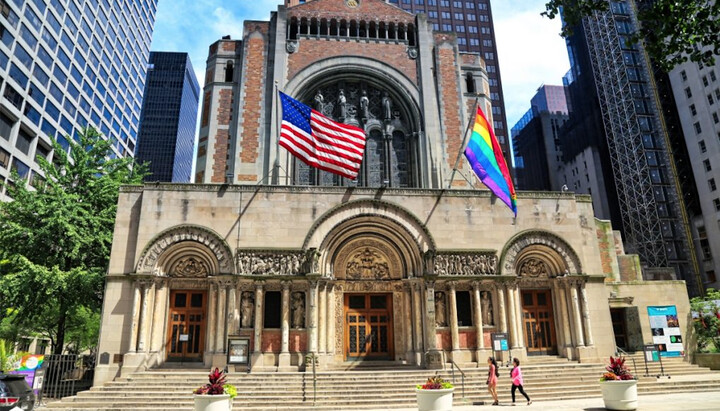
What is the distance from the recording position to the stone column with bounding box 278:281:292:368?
19250mm

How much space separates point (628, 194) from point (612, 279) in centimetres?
3697

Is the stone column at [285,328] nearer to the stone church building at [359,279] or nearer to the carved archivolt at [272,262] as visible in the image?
the stone church building at [359,279]

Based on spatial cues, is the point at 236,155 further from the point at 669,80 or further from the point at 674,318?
the point at 669,80

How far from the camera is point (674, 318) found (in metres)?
22.9

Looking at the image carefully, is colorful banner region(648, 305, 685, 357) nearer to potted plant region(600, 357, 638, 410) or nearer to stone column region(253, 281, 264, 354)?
potted plant region(600, 357, 638, 410)

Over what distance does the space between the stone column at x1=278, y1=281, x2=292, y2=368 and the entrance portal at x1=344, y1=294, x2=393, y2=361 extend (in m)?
2.98

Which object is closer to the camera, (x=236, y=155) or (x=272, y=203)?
(x=272, y=203)

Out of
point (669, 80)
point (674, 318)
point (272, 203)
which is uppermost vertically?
point (669, 80)

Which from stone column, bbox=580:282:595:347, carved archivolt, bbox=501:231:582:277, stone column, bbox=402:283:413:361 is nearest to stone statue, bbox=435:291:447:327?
stone column, bbox=402:283:413:361

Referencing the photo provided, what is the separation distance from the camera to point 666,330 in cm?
2266

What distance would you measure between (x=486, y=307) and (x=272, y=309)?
9.24m

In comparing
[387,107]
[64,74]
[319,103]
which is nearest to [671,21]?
[387,107]

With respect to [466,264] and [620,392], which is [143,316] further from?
[620,392]

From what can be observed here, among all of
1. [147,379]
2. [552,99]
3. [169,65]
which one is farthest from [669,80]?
[169,65]
